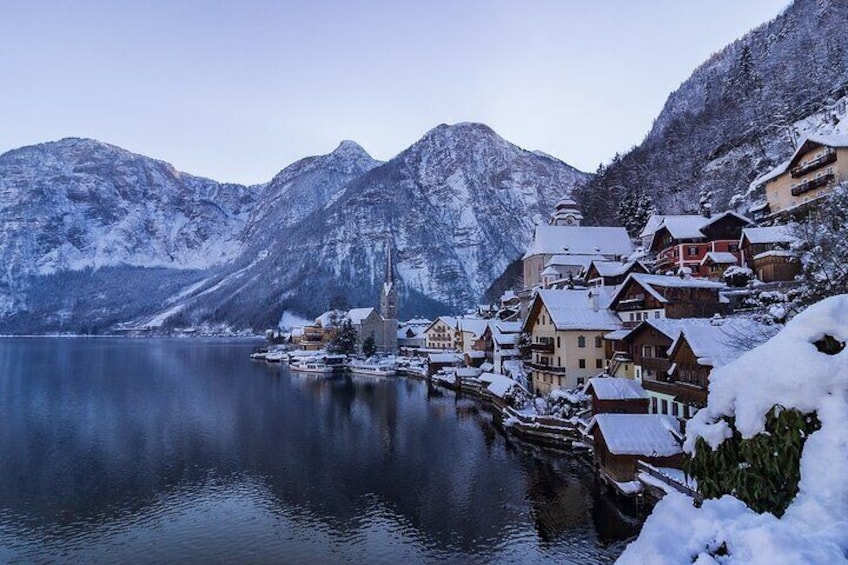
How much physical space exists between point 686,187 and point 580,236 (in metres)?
25.0

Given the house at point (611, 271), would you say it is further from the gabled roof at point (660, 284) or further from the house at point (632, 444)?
the house at point (632, 444)

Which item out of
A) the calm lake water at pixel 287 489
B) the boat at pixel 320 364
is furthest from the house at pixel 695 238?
the boat at pixel 320 364

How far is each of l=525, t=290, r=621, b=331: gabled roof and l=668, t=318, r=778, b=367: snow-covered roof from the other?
13548mm

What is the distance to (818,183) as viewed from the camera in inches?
1633

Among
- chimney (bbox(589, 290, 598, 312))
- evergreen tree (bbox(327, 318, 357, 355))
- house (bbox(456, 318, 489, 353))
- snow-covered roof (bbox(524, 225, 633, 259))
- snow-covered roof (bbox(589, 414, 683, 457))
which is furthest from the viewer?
evergreen tree (bbox(327, 318, 357, 355))

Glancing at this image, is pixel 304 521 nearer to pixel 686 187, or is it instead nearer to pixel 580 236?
pixel 580 236

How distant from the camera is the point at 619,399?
3331 cm

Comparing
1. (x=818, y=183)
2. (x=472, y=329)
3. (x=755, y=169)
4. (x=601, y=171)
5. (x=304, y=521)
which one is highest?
(x=601, y=171)

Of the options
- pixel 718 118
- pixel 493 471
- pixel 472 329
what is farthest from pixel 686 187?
pixel 493 471

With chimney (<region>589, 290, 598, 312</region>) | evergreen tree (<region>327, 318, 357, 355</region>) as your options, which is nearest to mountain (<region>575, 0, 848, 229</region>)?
chimney (<region>589, 290, 598, 312</region>)

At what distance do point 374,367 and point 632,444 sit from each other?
70306 mm

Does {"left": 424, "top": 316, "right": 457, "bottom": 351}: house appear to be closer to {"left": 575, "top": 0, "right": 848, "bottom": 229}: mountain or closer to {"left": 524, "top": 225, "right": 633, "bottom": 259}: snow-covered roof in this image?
{"left": 524, "top": 225, "right": 633, "bottom": 259}: snow-covered roof

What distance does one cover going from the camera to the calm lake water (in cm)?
2253

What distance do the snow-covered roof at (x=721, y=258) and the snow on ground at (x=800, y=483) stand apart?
46391mm
